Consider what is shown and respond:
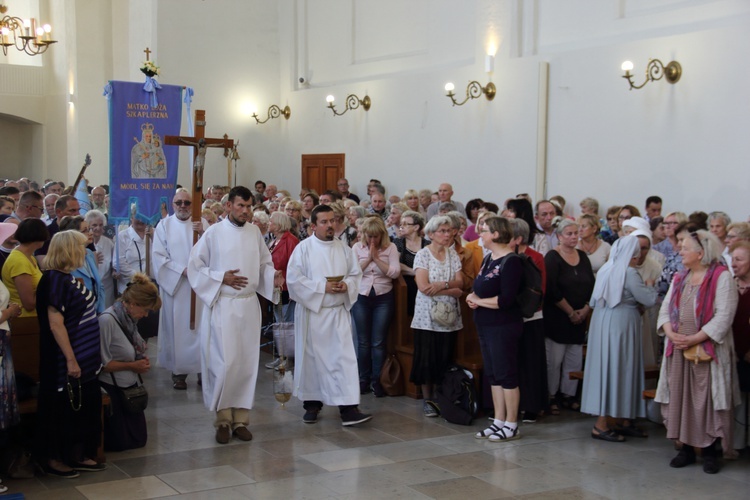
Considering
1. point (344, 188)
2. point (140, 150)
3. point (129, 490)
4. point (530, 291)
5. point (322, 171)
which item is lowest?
point (129, 490)

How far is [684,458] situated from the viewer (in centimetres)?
618

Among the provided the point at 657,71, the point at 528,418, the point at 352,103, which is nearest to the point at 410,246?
the point at 528,418

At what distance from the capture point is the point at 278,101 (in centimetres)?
2000

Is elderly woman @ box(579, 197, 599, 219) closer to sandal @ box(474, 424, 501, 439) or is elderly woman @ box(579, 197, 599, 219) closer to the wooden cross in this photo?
sandal @ box(474, 424, 501, 439)

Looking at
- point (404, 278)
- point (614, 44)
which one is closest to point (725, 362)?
point (404, 278)

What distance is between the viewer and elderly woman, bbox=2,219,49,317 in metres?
6.05

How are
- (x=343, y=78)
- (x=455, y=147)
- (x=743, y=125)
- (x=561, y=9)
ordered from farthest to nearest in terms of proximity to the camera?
1. (x=343, y=78)
2. (x=455, y=147)
3. (x=561, y=9)
4. (x=743, y=125)

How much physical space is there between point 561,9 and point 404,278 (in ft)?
21.1

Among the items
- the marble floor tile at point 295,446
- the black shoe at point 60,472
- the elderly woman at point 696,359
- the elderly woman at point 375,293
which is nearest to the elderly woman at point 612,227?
the elderly woman at point 375,293

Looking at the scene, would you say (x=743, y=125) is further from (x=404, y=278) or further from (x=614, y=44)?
(x=404, y=278)

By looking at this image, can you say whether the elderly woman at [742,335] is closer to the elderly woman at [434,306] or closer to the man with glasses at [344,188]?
the elderly woman at [434,306]

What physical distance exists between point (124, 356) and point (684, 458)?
4061 mm

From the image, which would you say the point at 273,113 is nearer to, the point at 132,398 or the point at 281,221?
the point at 281,221

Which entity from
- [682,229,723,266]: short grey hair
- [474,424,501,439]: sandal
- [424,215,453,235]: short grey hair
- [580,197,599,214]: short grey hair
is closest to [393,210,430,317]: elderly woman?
[424,215,453,235]: short grey hair
